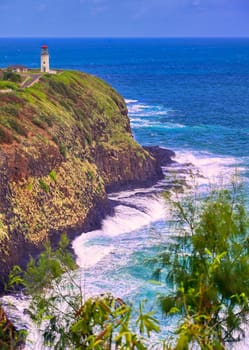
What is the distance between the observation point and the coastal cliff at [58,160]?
3359 centimetres

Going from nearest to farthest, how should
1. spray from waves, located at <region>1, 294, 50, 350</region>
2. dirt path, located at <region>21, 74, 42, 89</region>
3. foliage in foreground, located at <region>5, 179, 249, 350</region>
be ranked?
foliage in foreground, located at <region>5, 179, 249, 350</region>, spray from waves, located at <region>1, 294, 50, 350</region>, dirt path, located at <region>21, 74, 42, 89</region>

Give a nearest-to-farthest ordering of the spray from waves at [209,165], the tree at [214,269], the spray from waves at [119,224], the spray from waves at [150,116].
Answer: the tree at [214,269]
the spray from waves at [119,224]
the spray from waves at [209,165]
the spray from waves at [150,116]

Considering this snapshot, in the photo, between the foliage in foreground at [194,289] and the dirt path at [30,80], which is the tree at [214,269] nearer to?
the foliage in foreground at [194,289]

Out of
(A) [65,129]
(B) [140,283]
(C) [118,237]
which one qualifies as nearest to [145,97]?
(A) [65,129]

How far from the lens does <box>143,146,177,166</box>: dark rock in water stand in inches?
2187

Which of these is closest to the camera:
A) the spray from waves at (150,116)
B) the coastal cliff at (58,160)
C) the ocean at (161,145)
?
the ocean at (161,145)

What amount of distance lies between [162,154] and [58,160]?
20.0 metres

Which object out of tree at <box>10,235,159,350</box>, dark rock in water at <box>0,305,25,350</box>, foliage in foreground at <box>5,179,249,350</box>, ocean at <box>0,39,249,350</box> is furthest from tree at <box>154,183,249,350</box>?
dark rock in water at <box>0,305,25,350</box>

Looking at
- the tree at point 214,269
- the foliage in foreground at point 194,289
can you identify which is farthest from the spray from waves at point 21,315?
the tree at point 214,269

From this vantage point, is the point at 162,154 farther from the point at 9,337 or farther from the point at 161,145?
the point at 9,337

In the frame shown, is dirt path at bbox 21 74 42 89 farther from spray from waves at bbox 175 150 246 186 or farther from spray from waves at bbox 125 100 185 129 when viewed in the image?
spray from waves at bbox 125 100 185 129

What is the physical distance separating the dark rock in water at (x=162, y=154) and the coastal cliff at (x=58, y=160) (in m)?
1.94

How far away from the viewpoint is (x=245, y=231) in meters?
16.5

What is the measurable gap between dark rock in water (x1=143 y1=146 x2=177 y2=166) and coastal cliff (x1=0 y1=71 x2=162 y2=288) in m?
1.94
